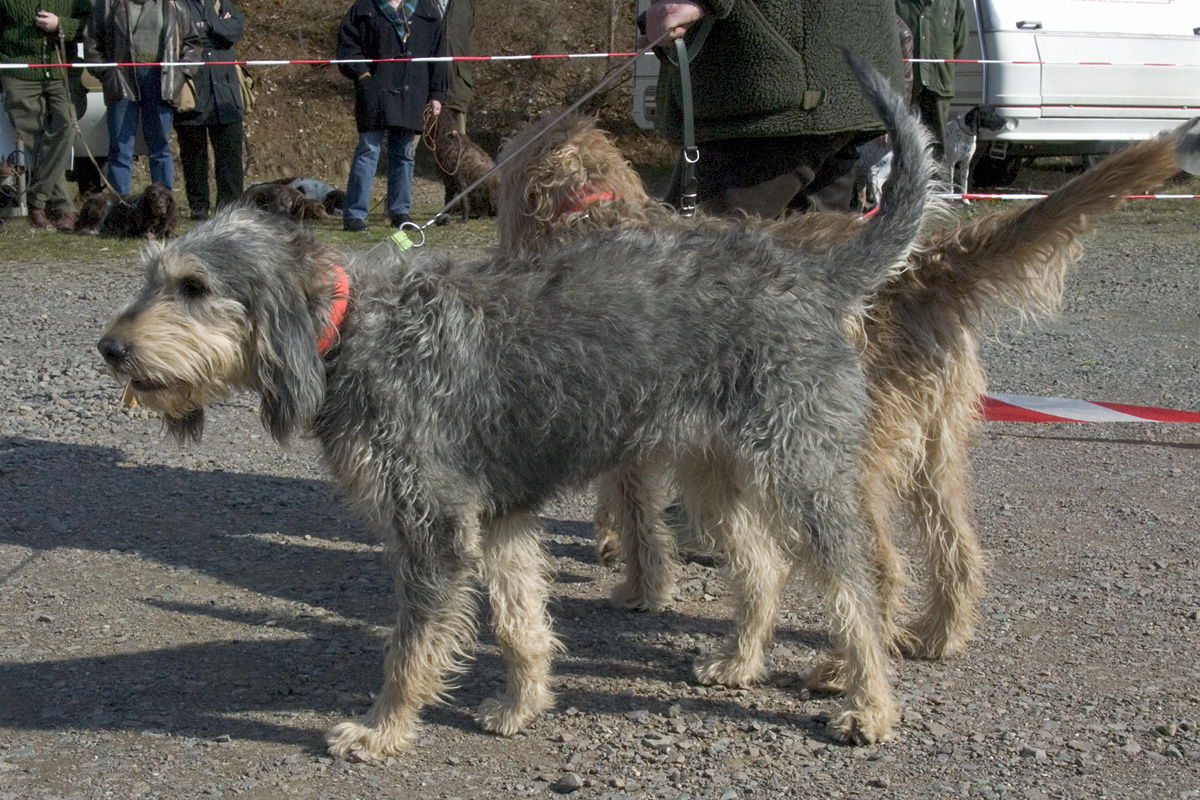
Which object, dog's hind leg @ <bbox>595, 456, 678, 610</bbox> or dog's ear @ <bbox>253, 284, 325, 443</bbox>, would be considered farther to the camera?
dog's hind leg @ <bbox>595, 456, 678, 610</bbox>

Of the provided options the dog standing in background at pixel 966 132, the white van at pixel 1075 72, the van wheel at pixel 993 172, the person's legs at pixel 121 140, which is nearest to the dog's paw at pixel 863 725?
the white van at pixel 1075 72

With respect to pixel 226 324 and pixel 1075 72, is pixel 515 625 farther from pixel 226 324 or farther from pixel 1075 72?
pixel 1075 72

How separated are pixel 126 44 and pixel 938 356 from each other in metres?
10.0

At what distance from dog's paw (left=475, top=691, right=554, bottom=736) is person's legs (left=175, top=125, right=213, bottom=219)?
9.78 metres

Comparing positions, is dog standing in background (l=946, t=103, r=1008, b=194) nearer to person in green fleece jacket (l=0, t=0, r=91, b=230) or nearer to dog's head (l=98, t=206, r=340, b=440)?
person in green fleece jacket (l=0, t=0, r=91, b=230)

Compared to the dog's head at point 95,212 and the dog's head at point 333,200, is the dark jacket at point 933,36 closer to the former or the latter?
the dog's head at point 333,200

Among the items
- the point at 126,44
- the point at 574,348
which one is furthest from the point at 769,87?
the point at 126,44

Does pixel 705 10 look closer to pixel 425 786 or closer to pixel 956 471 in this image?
pixel 956 471

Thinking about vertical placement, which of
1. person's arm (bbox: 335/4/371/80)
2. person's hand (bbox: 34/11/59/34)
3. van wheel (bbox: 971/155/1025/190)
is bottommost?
van wheel (bbox: 971/155/1025/190)

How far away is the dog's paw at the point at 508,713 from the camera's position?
3.72 meters

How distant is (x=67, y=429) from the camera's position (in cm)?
634

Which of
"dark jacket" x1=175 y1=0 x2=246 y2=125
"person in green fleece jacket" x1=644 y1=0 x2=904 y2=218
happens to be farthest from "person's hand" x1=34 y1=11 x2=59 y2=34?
"person in green fleece jacket" x1=644 y1=0 x2=904 y2=218

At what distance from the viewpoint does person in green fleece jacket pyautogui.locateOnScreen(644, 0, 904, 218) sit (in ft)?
15.0

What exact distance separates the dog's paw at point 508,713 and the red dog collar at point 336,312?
117cm
